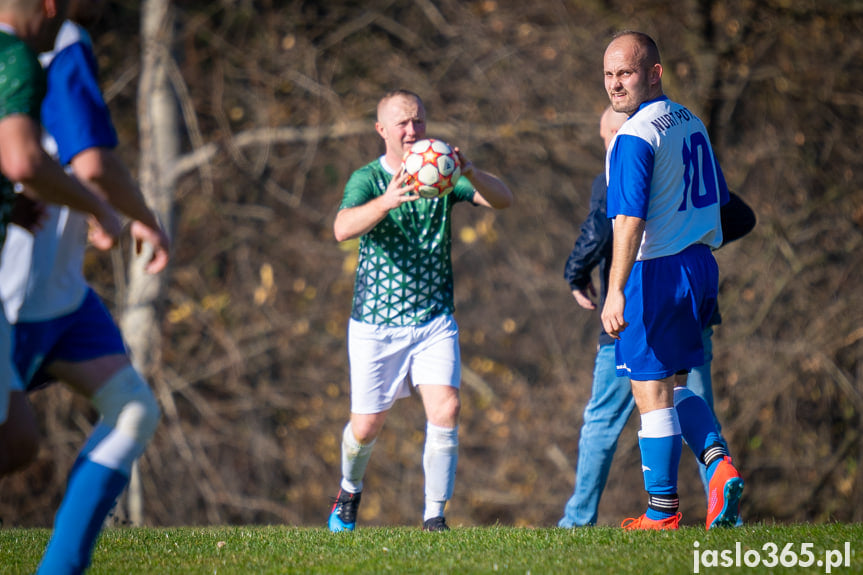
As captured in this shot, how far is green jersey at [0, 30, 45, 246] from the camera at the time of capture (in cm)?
262

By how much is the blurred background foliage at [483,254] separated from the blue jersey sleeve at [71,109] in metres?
7.62

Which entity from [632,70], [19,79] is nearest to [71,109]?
[19,79]

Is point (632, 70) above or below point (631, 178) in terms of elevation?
above

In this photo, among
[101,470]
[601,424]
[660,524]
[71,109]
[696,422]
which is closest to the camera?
[71,109]

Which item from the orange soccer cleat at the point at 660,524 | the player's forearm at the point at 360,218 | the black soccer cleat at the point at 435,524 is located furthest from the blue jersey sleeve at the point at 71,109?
the orange soccer cleat at the point at 660,524

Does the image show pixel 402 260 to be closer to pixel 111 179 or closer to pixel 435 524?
pixel 435 524

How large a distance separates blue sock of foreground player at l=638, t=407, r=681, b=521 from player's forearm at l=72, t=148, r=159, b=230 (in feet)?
7.51

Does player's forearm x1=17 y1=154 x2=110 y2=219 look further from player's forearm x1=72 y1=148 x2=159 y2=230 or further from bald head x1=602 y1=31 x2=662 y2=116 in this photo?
bald head x1=602 y1=31 x2=662 y2=116

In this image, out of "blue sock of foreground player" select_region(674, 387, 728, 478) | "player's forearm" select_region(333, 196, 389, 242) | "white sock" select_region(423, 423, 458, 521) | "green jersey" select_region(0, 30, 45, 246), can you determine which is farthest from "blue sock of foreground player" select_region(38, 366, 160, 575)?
"blue sock of foreground player" select_region(674, 387, 728, 478)

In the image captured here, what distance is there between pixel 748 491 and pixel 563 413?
2083 mm

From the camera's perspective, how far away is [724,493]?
3914mm

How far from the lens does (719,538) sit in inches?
150

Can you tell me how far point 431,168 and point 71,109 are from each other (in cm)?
200

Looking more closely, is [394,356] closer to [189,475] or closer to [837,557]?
[837,557]
